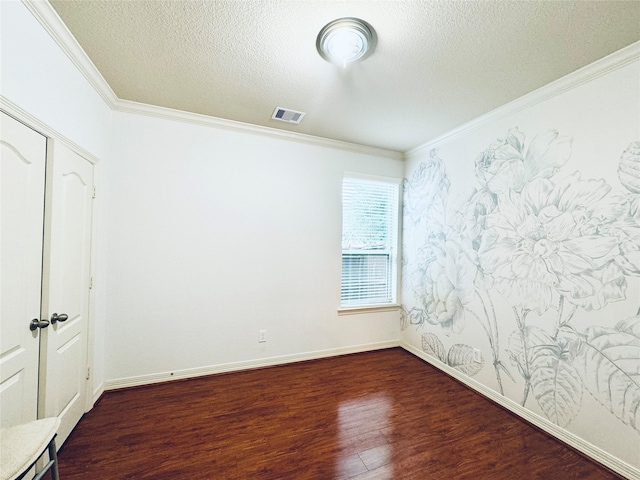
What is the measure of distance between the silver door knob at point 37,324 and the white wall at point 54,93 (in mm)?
729

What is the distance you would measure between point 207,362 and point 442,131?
3.64 meters

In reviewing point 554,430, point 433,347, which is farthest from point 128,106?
point 554,430

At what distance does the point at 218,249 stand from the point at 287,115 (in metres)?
1.58

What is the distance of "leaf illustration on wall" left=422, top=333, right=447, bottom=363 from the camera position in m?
3.04

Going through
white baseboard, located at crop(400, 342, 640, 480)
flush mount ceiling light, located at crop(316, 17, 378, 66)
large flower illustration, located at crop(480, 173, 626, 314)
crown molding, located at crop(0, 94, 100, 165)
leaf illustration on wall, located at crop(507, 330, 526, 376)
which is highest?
flush mount ceiling light, located at crop(316, 17, 378, 66)

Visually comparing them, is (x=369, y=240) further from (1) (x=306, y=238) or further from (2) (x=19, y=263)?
(2) (x=19, y=263)

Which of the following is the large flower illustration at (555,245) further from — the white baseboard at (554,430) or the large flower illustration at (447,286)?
the white baseboard at (554,430)

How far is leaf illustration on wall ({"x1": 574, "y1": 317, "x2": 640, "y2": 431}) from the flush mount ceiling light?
7.97 ft

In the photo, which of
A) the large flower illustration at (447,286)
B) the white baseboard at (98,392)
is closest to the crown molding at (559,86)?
the large flower illustration at (447,286)

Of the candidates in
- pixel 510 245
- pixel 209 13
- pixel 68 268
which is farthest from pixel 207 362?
pixel 510 245

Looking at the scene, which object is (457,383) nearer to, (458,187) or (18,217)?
(458,187)

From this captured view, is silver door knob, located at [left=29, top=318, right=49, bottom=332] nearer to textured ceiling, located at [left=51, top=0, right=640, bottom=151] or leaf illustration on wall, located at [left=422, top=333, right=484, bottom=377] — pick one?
textured ceiling, located at [left=51, top=0, right=640, bottom=151]

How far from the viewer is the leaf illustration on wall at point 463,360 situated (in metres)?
2.66

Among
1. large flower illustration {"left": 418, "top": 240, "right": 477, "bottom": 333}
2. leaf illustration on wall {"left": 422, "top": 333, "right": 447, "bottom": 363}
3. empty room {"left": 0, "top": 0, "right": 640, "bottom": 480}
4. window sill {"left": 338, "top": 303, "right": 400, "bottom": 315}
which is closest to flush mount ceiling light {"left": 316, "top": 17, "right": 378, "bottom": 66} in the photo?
empty room {"left": 0, "top": 0, "right": 640, "bottom": 480}
